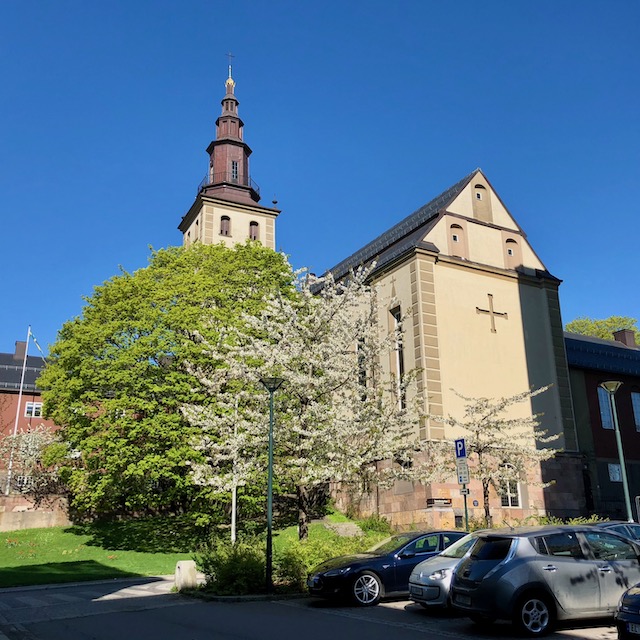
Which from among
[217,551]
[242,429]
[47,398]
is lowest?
[217,551]

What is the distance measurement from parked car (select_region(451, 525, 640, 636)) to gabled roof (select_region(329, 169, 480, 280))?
18.1 metres

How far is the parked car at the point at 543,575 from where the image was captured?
9.68 metres

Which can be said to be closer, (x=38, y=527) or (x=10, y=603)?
(x=10, y=603)

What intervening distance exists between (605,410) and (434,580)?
25.0 meters

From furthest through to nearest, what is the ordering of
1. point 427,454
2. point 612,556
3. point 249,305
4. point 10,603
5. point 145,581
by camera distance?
point 249,305 < point 427,454 < point 145,581 < point 10,603 < point 612,556

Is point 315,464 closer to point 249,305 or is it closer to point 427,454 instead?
point 427,454

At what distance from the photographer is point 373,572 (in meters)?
13.4

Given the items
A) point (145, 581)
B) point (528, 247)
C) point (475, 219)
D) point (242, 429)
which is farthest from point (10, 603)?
point (528, 247)

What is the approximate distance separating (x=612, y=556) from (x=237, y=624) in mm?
6313

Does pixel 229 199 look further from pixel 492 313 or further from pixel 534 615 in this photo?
pixel 534 615

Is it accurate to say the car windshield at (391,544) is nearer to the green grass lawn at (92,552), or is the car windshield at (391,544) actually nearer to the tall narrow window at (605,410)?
the green grass lawn at (92,552)

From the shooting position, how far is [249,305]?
1156 inches

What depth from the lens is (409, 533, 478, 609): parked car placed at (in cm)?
1177

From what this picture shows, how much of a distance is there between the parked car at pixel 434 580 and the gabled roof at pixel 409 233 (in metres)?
16.6
